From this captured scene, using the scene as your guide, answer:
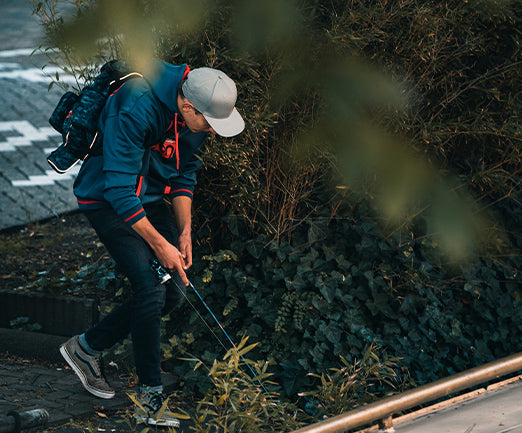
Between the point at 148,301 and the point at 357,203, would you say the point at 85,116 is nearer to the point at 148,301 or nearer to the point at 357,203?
the point at 148,301

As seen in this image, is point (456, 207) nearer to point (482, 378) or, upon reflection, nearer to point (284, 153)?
point (482, 378)

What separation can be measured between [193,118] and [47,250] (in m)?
3.31

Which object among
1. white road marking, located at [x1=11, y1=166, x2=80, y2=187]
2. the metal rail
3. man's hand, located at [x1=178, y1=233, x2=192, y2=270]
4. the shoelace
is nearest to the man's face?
man's hand, located at [x1=178, y1=233, x2=192, y2=270]

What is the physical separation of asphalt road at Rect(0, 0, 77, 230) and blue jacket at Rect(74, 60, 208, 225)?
97.3 inches

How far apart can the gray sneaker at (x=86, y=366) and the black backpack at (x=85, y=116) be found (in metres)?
1.11

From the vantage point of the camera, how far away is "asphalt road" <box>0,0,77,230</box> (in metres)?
7.51

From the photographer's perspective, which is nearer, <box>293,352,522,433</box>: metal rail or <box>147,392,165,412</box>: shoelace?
<box>293,352,522,433</box>: metal rail

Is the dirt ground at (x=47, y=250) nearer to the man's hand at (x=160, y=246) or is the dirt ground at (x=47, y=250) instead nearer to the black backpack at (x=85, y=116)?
the black backpack at (x=85, y=116)

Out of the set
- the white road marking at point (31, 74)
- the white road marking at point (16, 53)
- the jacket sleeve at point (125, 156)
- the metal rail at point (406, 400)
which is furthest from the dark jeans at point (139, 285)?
the white road marking at point (16, 53)

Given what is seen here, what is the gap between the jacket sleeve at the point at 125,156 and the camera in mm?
3477

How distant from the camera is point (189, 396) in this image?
4.54 meters

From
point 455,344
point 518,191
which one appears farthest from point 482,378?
point 518,191

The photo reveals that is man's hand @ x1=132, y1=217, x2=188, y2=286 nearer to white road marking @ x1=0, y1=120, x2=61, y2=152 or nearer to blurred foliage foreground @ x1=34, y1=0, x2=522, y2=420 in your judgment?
blurred foliage foreground @ x1=34, y1=0, x2=522, y2=420

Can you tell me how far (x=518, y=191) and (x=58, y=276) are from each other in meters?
3.72
